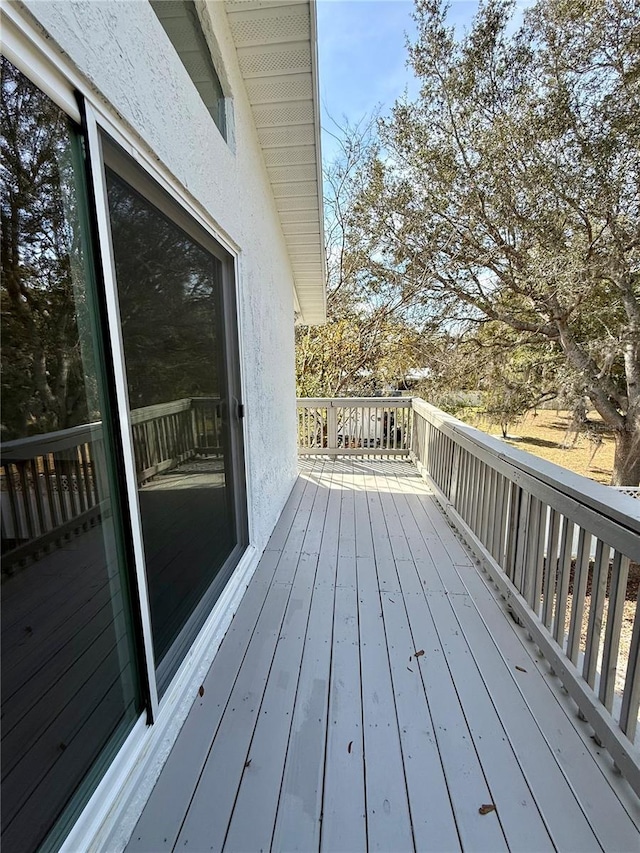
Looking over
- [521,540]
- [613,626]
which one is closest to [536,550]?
[521,540]

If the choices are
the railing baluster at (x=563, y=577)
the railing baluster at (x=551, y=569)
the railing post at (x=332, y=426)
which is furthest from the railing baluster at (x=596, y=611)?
the railing post at (x=332, y=426)

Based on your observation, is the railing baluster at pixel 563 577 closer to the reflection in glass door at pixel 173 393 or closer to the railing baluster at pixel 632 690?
the railing baluster at pixel 632 690

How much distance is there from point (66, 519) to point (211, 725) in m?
1.12

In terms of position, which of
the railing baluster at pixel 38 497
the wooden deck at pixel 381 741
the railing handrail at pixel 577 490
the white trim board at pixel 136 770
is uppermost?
the railing baluster at pixel 38 497

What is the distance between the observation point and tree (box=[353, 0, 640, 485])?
21.4 ft

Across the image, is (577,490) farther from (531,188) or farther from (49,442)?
(531,188)

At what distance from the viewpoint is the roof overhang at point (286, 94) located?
224cm

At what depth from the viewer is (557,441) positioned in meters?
14.5

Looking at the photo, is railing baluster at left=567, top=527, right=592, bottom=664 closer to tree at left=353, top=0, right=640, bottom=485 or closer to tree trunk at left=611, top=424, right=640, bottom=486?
tree at left=353, top=0, right=640, bottom=485

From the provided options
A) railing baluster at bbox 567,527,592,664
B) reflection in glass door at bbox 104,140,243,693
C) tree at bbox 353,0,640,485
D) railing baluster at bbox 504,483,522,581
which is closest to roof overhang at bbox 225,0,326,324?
reflection in glass door at bbox 104,140,243,693

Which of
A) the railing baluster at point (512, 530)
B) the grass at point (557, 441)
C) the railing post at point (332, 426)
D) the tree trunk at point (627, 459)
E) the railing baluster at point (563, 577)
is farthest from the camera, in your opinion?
the grass at point (557, 441)

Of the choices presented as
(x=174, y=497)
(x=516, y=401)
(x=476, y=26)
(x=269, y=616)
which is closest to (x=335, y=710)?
(x=269, y=616)

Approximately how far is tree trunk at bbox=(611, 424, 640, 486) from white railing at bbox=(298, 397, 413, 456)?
5.87 meters

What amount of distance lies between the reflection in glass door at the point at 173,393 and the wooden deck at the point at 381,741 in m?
0.32
